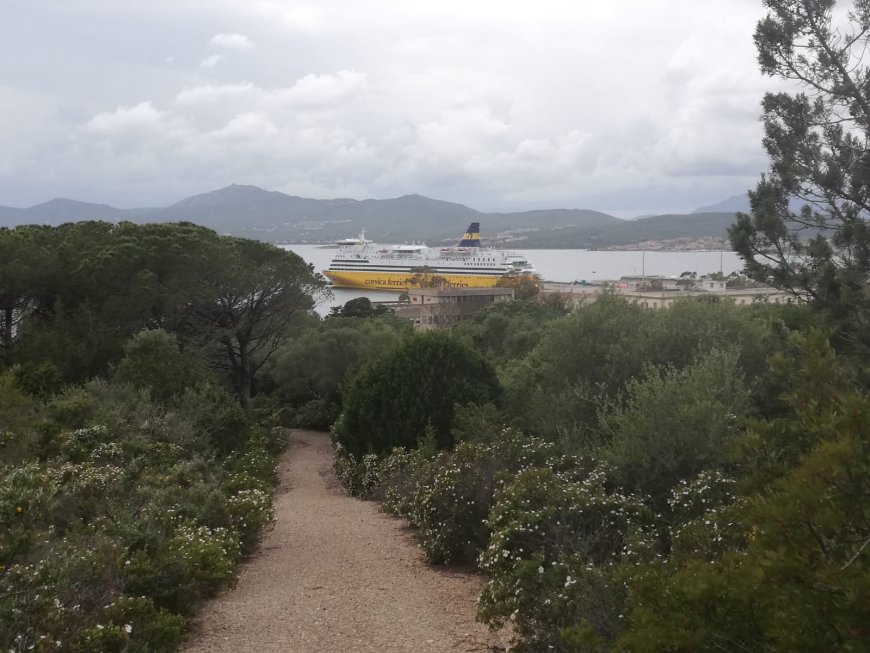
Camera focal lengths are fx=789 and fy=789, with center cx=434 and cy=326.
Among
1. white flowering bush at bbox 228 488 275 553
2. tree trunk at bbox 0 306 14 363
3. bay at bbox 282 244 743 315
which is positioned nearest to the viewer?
white flowering bush at bbox 228 488 275 553

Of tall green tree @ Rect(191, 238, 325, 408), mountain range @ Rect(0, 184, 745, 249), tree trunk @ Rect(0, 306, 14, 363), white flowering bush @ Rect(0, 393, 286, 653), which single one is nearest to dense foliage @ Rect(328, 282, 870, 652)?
white flowering bush @ Rect(0, 393, 286, 653)

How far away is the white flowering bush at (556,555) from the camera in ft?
14.9

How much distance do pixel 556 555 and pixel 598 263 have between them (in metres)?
131

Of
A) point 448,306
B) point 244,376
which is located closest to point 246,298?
point 244,376

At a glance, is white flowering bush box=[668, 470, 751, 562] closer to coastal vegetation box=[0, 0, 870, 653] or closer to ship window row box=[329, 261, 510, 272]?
coastal vegetation box=[0, 0, 870, 653]

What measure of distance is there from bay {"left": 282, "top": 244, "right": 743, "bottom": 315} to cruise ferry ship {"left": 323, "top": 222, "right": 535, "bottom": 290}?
1708 mm

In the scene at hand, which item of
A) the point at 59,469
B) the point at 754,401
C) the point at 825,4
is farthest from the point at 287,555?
the point at 825,4

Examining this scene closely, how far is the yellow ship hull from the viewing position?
297 feet

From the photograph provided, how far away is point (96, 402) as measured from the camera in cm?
1285

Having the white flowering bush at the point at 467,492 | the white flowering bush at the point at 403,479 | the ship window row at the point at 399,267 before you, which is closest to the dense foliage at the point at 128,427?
the white flowering bush at the point at 403,479

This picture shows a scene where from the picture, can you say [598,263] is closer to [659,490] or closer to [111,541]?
[659,490]

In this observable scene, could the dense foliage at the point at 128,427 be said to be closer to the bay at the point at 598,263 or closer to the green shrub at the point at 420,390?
the green shrub at the point at 420,390

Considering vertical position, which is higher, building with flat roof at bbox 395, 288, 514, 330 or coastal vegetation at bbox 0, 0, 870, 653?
coastal vegetation at bbox 0, 0, 870, 653

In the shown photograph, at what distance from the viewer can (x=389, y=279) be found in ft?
314
